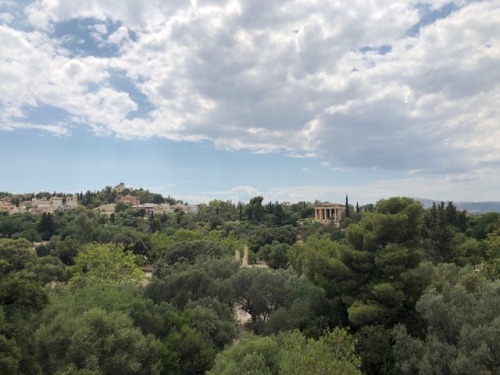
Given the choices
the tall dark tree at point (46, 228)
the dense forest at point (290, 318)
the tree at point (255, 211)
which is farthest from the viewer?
the tree at point (255, 211)

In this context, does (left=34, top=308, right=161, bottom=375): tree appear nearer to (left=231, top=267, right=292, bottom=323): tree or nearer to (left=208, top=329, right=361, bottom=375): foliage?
(left=208, top=329, right=361, bottom=375): foliage

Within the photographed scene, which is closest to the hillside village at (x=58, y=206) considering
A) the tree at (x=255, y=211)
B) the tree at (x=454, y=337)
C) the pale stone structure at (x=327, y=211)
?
the tree at (x=255, y=211)

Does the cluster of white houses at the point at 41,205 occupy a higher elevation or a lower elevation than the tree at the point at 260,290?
higher

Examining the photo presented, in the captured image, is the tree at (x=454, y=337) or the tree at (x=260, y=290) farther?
the tree at (x=260, y=290)

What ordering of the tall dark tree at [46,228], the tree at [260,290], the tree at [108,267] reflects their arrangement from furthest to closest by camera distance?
the tall dark tree at [46,228]
the tree at [108,267]
the tree at [260,290]

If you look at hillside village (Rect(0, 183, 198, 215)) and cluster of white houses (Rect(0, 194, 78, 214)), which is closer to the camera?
hillside village (Rect(0, 183, 198, 215))

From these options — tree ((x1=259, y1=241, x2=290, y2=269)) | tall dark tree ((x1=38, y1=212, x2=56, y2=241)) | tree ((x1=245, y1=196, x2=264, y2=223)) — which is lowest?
A: tree ((x1=259, y1=241, x2=290, y2=269))

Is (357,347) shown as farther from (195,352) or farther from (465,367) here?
(195,352)

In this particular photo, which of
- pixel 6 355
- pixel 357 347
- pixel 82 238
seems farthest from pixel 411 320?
pixel 82 238

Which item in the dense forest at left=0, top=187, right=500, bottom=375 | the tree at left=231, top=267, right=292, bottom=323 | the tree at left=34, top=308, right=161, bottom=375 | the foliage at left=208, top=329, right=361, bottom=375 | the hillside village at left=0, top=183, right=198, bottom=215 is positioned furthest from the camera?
the hillside village at left=0, top=183, right=198, bottom=215

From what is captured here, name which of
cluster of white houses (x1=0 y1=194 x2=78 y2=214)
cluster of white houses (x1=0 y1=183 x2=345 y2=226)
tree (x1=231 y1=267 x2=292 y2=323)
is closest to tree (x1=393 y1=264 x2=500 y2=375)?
tree (x1=231 y1=267 x2=292 y2=323)

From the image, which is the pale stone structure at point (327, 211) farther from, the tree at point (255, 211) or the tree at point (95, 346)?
the tree at point (95, 346)
